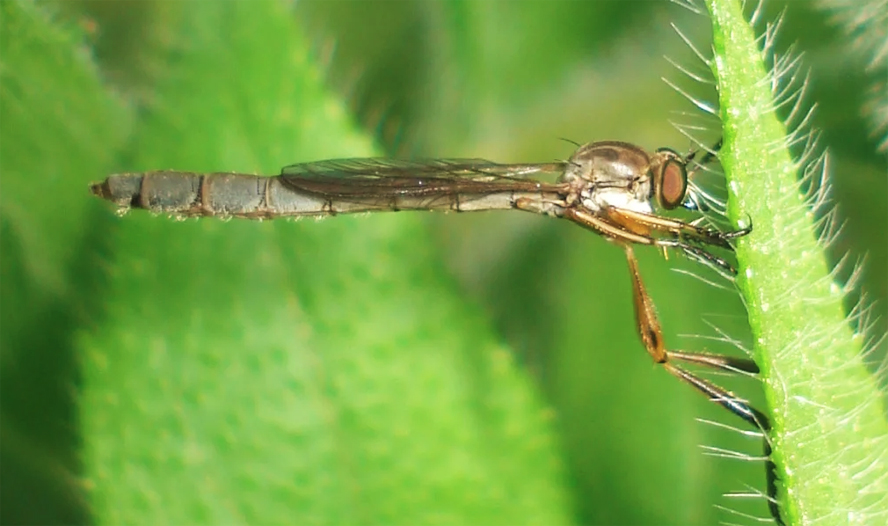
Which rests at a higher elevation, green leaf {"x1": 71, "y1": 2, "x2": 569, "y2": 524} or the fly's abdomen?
the fly's abdomen

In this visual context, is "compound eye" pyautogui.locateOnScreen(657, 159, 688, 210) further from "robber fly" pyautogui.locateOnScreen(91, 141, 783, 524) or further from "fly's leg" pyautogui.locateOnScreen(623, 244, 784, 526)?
"fly's leg" pyautogui.locateOnScreen(623, 244, 784, 526)

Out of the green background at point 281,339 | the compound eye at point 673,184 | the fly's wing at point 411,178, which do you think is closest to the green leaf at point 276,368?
the green background at point 281,339

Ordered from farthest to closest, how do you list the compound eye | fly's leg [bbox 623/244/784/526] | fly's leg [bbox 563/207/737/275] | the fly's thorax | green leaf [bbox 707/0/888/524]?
the fly's thorax → the compound eye → fly's leg [bbox 563/207/737/275] → fly's leg [bbox 623/244/784/526] → green leaf [bbox 707/0/888/524]

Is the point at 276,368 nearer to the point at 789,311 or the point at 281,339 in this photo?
the point at 281,339

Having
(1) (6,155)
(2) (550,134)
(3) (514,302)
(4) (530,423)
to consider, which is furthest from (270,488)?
(2) (550,134)

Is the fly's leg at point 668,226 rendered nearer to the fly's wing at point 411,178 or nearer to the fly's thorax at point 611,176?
the fly's thorax at point 611,176

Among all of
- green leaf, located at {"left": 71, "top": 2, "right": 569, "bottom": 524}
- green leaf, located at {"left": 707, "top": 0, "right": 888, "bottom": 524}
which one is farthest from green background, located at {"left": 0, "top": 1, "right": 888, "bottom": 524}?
green leaf, located at {"left": 707, "top": 0, "right": 888, "bottom": 524}

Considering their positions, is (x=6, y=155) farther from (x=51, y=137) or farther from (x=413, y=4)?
(x=413, y=4)
